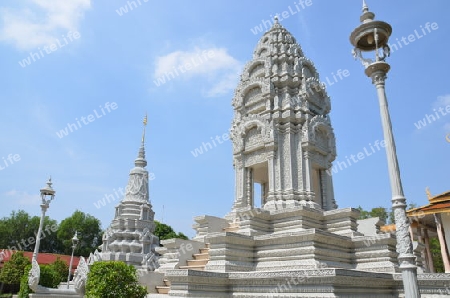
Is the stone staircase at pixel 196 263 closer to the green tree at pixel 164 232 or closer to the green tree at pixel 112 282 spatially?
the green tree at pixel 112 282

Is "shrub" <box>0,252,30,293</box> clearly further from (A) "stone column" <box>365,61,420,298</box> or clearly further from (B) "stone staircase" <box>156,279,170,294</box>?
(A) "stone column" <box>365,61,420,298</box>

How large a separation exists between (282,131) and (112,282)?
11.6 meters

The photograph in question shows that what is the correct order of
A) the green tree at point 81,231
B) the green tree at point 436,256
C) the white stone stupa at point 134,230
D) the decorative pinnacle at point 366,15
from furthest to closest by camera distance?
the green tree at point 81,231, the green tree at point 436,256, the white stone stupa at point 134,230, the decorative pinnacle at point 366,15

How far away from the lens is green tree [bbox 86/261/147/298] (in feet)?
33.4

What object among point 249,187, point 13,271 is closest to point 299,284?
point 249,187

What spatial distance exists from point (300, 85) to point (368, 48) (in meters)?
12.3

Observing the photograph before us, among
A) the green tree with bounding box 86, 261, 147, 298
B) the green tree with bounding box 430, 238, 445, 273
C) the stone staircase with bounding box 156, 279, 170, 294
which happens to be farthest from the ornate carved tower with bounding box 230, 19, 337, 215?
the green tree with bounding box 430, 238, 445, 273

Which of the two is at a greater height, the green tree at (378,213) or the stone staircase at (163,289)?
the green tree at (378,213)

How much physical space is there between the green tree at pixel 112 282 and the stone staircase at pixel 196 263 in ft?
9.28

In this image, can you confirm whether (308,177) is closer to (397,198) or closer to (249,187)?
(249,187)

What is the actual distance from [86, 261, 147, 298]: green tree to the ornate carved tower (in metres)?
7.45

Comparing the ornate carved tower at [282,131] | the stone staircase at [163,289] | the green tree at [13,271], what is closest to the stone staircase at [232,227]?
the ornate carved tower at [282,131]

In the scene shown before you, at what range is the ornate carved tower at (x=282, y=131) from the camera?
17.3 meters

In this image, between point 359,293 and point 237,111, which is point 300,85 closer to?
point 237,111
